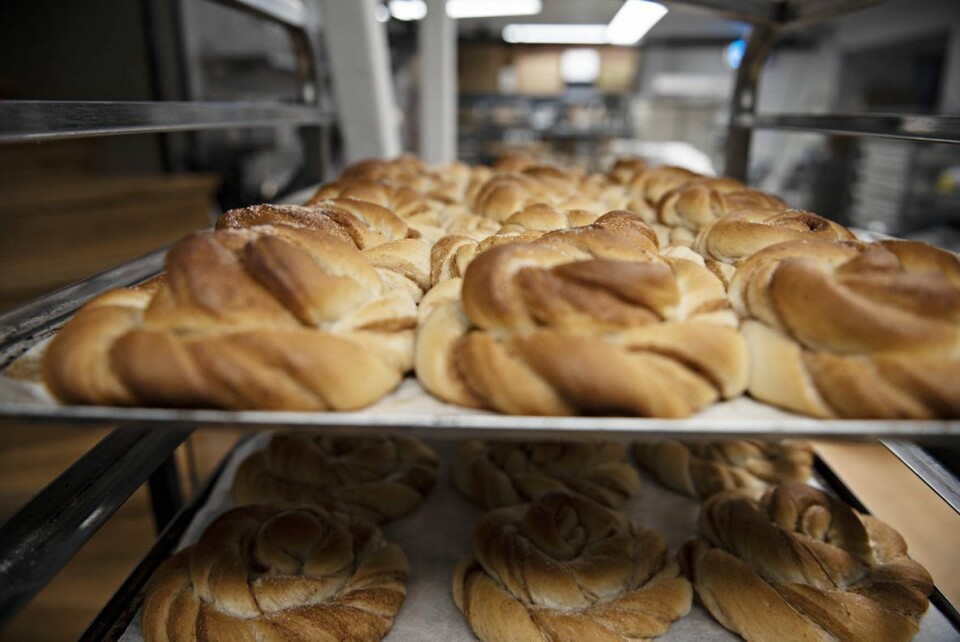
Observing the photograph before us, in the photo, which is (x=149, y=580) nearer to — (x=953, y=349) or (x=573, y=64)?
(x=953, y=349)

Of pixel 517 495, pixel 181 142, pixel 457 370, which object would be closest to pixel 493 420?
pixel 457 370

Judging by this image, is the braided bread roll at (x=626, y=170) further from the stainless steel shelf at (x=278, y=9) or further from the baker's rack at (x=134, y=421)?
the stainless steel shelf at (x=278, y=9)

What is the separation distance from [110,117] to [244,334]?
0.67m

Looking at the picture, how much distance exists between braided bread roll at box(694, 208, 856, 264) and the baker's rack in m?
0.31

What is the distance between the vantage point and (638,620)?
1.27 metres

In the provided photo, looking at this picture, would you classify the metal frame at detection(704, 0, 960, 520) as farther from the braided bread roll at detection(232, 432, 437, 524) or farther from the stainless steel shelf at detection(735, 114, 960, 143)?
the braided bread roll at detection(232, 432, 437, 524)

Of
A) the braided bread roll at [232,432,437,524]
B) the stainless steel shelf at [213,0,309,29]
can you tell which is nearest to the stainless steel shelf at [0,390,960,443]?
the braided bread roll at [232,432,437,524]

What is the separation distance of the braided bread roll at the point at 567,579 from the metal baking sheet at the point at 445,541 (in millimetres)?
51

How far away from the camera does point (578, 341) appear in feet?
3.05

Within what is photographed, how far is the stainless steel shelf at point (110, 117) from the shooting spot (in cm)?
97

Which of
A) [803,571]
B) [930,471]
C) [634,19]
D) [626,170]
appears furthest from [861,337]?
[634,19]

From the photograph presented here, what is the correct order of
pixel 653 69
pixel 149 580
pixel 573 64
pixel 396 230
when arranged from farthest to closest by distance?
pixel 653 69 → pixel 573 64 → pixel 396 230 → pixel 149 580

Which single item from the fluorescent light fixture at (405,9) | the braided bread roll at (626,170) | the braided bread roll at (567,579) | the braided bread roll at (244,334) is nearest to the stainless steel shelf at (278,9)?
the braided bread roll at (244,334)

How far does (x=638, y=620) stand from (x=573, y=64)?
31.4ft
